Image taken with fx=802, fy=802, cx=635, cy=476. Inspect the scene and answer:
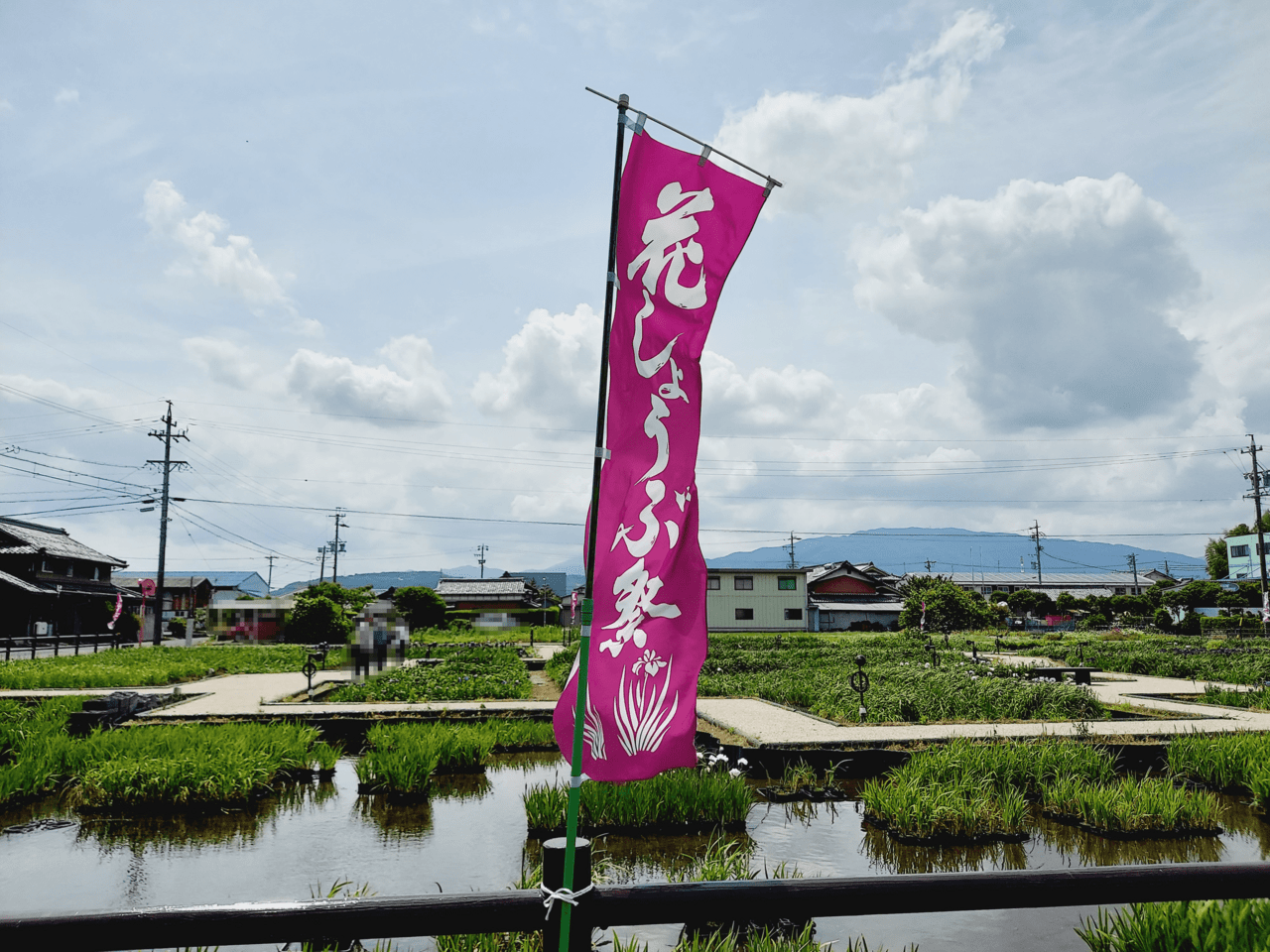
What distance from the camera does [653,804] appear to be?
716 cm

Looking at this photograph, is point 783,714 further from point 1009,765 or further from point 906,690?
point 1009,765

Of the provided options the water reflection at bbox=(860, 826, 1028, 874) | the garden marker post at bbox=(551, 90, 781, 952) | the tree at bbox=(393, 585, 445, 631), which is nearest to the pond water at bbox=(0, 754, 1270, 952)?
the water reflection at bbox=(860, 826, 1028, 874)

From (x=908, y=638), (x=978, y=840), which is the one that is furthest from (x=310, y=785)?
(x=908, y=638)

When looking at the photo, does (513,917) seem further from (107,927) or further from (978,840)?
(978,840)

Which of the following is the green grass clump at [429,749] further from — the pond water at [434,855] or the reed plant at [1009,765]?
the reed plant at [1009,765]

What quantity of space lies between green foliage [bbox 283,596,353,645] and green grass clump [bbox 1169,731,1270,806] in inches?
1215

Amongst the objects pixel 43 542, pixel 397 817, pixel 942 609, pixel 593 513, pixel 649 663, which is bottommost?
pixel 397 817

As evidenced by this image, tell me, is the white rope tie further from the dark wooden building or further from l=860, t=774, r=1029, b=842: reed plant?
the dark wooden building

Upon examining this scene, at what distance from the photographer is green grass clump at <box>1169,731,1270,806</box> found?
8.45m

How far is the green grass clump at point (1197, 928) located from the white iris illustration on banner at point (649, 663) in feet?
9.26

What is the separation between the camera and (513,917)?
2.24 meters

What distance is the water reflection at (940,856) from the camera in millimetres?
6438

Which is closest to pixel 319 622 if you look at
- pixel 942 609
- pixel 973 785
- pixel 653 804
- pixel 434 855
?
pixel 434 855

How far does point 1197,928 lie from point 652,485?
139 inches
